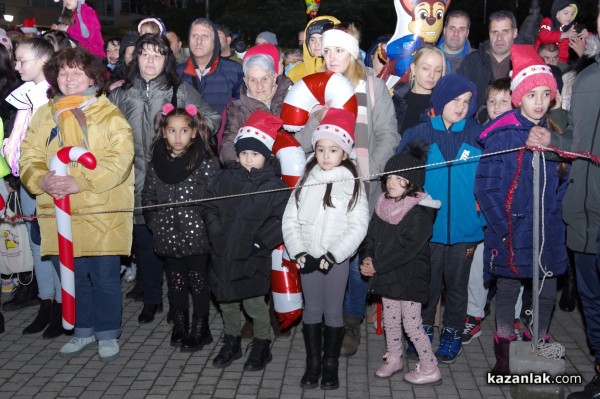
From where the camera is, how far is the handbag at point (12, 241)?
→ 23.7 ft

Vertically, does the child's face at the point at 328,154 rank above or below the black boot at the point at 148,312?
above

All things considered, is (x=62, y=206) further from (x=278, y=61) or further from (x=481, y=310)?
(x=481, y=310)

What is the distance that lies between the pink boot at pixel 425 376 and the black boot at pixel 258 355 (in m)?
1.11

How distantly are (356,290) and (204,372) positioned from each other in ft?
4.59

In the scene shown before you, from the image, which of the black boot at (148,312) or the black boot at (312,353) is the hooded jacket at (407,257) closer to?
the black boot at (312,353)

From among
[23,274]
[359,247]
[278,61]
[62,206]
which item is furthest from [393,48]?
[23,274]

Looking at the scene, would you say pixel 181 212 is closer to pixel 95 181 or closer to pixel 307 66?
pixel 95 181

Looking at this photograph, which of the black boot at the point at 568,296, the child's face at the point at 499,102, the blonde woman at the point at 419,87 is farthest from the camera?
the black boot at the point at 568,296

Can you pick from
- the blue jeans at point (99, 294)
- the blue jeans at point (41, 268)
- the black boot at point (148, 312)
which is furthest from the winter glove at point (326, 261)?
the blue jeans at point (41, 268)

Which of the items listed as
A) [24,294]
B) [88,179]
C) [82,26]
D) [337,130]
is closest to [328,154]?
[337,130]

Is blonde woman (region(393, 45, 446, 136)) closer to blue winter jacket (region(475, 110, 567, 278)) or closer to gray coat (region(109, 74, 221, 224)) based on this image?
blue winter jacket (region(475, 110, 567, 278))

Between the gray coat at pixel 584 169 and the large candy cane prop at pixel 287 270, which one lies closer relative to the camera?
the gray coat at pixel 584 169

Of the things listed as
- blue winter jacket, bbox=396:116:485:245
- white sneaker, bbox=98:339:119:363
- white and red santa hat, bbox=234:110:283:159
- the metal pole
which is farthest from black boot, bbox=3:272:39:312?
the metal pole

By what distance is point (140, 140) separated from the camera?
6.36m
